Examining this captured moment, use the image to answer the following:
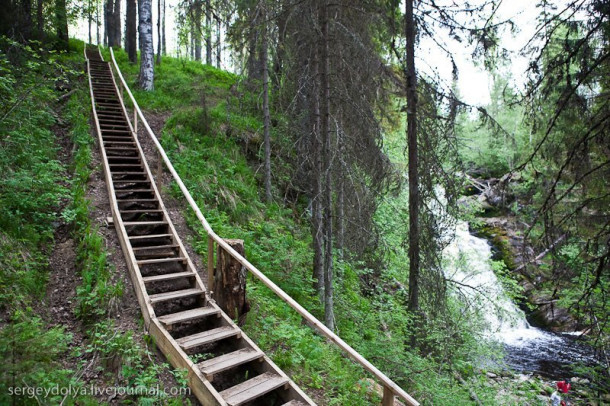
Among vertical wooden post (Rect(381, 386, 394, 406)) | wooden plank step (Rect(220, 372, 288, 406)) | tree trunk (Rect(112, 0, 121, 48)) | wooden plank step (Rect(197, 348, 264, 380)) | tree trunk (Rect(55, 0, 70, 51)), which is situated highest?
tree trunk (Rect(112, 0, 121, 48))

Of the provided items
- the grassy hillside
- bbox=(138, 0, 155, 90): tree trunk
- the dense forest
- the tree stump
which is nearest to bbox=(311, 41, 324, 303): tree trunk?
the dense forest

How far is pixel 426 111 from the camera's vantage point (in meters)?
6.96

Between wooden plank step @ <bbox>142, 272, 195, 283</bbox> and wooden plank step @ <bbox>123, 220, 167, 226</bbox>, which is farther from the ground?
wooden plank step @ <bbox>123, 220, 167, 226</bbox>

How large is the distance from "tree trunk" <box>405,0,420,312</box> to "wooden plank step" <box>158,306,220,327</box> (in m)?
4.06

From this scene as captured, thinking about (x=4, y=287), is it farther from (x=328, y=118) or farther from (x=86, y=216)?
(x=328, y=118)

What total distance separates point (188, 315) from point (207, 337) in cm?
50

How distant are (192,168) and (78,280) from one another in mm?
4641

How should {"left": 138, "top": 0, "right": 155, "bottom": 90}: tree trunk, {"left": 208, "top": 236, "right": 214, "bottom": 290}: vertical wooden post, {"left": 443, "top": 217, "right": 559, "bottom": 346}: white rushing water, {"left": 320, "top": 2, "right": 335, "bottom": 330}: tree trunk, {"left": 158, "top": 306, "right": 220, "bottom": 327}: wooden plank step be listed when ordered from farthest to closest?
{"left": 138, "top": 0, "right": 155, "bottom": 90}: tree trunk
{"left": 443, "top": 217, "right": 559, "bottom": 346}: white rushing water
{"left": 320, "top": 2, "right": 335, "bottom": 330}: tree trunk
{"left": 208, "top": 236, "right": 214, "bottom": 290}: vertical wooden post
{"left": 158, "top": 306, "right": 220, "bottom": 327}: wooden plank step

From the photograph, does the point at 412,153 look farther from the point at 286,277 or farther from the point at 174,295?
the point at 174,295

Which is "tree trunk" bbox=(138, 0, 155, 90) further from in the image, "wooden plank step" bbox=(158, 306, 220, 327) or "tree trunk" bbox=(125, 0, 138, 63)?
"wooden plank step" bbox=(158, 306, 220, 327)

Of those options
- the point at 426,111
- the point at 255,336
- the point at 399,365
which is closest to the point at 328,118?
the point at 426,111

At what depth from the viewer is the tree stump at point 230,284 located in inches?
205

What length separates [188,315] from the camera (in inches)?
195

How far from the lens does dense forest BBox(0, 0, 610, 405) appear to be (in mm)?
4406
